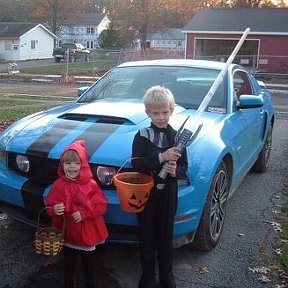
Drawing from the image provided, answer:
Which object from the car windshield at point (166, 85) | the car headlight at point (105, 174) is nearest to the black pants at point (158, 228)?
the car headlight at point (105, 174)

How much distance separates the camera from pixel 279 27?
34500mm

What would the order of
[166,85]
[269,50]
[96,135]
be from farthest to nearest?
[269,50], [166,85], [96,135]

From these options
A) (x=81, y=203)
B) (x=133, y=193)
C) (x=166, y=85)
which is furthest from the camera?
(x=166, y=85)

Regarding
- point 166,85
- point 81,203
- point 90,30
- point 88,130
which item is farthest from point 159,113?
point 90,30

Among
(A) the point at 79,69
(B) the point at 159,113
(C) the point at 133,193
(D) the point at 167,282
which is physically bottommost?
(A) the point at 79,69

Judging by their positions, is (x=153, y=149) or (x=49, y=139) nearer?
(x=153, y=149)

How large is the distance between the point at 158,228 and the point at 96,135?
36.0 inches

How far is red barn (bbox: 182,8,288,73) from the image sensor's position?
33.5 meters

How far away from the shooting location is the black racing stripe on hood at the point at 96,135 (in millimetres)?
3533

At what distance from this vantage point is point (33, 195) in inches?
139

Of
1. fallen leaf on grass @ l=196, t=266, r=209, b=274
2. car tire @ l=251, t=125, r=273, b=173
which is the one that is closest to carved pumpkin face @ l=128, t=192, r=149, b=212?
fallen leaf on grass @ l=196, t=266, r=209, b=274

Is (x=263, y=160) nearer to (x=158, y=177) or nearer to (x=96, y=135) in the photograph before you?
(x=96, y=135)

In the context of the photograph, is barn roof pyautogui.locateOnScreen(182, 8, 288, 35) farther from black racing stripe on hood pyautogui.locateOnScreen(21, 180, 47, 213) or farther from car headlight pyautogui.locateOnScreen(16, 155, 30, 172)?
black racing stripe on hood pyautogui.locateOnScreen(21, 180, 47, 213)

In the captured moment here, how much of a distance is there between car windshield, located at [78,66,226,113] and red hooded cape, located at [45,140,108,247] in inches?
71.4
